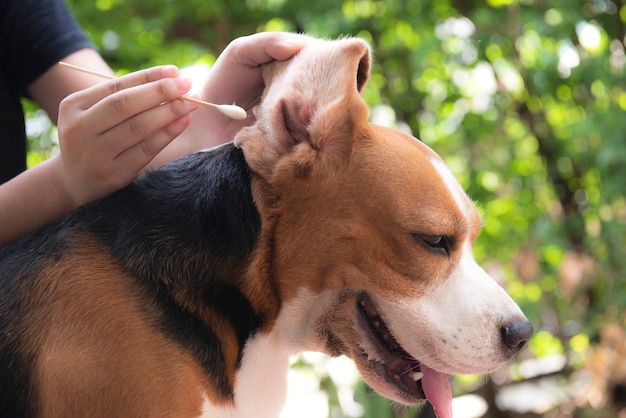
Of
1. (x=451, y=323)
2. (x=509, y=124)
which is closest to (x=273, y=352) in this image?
(x=451, y=323)

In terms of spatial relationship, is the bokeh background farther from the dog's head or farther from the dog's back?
the dog's back

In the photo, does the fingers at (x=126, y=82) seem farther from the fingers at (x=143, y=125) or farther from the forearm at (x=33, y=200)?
the forearm at (x=33, y=200)

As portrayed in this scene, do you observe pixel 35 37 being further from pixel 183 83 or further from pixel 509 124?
pixel 509 124

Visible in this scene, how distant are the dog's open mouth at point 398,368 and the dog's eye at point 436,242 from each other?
0.49 ft

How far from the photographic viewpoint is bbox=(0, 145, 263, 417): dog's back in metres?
1.37

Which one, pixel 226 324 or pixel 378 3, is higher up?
pixel 226 324

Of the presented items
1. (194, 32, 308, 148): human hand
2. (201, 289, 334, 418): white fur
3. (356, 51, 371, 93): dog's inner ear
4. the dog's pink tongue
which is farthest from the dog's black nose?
(194, 32, 308, 148): human hand

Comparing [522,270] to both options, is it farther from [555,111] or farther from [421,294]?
[421,294]

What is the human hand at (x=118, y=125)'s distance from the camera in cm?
145

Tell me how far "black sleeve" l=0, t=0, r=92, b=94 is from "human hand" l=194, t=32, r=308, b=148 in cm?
42

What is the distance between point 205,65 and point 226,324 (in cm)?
375

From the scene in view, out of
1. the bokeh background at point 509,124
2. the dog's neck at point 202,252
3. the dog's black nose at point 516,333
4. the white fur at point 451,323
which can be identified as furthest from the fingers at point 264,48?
the bokeh background at point 509,124

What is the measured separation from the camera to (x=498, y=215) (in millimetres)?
4719

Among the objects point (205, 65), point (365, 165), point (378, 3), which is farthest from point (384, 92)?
point (365, 165)
